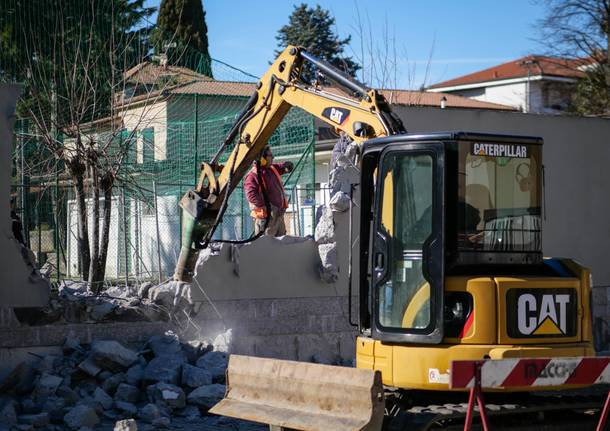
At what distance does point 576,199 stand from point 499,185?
8826mm

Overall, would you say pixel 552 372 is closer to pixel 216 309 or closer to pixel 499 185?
pixel 499 185

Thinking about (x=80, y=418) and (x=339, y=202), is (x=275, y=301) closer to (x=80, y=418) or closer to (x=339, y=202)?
(x=339, y=202)

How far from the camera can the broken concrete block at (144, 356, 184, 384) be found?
10.9 metres

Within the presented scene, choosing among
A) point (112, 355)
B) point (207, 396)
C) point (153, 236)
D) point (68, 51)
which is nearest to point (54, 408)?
point (112, 355)

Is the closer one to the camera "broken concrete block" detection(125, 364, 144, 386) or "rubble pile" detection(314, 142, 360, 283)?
"broken concrete block" detection(125, 364, 144, 386)

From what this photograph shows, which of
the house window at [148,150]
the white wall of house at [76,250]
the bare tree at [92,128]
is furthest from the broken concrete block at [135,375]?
the house window at [148,150]

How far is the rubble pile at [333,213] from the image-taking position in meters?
13.3

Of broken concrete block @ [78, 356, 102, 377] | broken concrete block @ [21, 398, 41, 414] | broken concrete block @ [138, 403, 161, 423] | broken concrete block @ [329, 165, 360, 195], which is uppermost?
broken concrete block @ [329, 165, 360, 195]

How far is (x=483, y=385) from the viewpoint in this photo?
707 cm

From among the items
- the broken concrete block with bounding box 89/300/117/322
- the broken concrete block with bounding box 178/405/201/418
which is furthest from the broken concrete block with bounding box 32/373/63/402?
the broken concrete block with bounding box 178/405/201/418

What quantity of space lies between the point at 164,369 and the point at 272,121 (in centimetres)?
292

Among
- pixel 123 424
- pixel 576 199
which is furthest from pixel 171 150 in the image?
pixel 123 424

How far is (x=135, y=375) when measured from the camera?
11.0 m

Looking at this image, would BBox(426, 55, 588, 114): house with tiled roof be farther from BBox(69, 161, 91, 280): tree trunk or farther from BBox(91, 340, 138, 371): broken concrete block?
BBox(91, 340, 138, 371): broken concrete block
